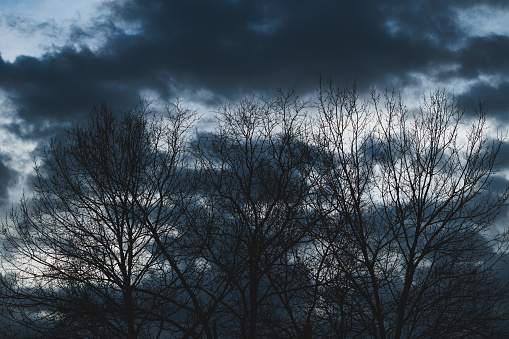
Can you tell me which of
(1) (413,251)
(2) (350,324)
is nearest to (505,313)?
(1) (413,251)

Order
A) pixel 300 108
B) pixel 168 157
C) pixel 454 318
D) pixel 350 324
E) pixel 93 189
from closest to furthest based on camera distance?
pixel 454 318, pixel 350 324, pixel 93 189, pixel 168 157, pixel 300 108

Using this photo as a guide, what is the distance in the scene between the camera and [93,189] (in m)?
15.8

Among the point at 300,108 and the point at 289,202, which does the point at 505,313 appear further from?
the point at 300,108

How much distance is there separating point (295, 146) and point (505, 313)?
826cm

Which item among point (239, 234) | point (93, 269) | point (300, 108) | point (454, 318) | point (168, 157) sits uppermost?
point (300, 108)

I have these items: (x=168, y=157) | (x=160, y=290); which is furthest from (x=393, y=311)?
(x=168, y=157)

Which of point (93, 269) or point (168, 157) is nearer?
point (93, 269)

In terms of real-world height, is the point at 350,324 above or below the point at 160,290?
below

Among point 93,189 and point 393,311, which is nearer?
point 393,311

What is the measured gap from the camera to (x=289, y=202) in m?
18.0

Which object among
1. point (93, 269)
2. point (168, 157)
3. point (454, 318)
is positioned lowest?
point (454, 318)

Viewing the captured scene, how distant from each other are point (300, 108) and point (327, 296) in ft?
22.4

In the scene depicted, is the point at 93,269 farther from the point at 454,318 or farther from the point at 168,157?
the point at 454,318

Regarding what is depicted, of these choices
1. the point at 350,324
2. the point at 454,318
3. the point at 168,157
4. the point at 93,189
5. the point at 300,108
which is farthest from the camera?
the point at 300,108
